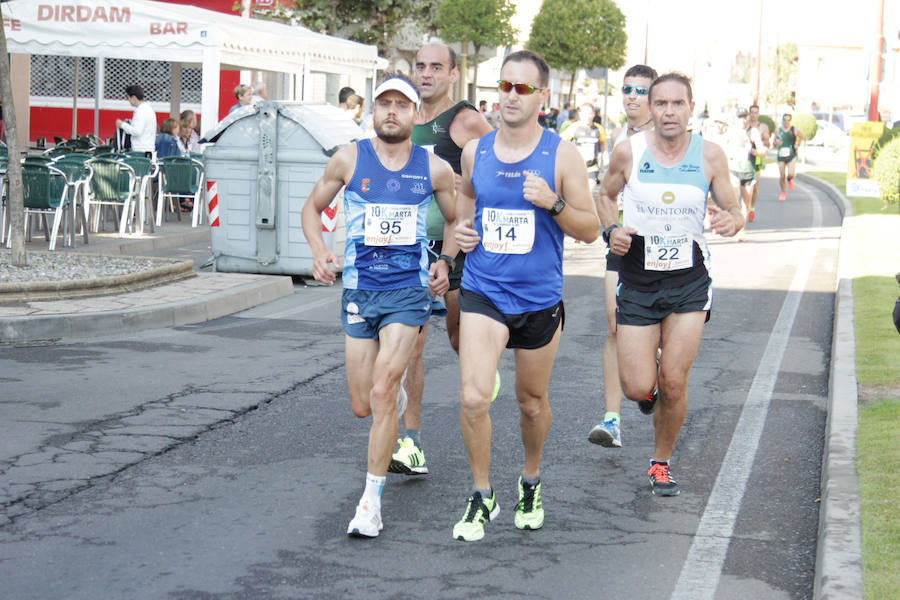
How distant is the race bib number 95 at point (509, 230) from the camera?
524 cm

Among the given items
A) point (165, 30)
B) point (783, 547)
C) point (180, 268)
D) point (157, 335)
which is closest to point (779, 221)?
point (165, 30)

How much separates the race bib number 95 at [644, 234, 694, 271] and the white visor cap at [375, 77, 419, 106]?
49.8 inches

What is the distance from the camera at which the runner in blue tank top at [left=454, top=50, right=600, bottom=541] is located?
5.22m

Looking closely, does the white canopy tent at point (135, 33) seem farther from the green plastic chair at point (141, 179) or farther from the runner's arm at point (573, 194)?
the runner's arm at point (573, 194)

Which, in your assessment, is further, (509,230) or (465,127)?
(465,127)

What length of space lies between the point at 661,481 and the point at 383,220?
69.9 inches

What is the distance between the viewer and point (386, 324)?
5.49 metres

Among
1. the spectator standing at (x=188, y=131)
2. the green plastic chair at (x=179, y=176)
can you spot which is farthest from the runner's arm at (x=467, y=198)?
the spectator standing at (x=188, y=131)

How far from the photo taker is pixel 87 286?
11.0 meters

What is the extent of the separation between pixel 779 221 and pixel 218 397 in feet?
57.4

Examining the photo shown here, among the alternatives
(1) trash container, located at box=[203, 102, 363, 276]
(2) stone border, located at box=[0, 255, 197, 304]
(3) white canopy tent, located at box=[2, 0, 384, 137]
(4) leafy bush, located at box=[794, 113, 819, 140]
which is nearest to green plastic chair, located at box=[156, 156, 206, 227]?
(3) white canopy tent, located at box=[2, 0, 384, 137]

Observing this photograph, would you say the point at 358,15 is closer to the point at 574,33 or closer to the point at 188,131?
the point at 188,131

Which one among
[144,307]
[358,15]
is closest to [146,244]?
[144,307]

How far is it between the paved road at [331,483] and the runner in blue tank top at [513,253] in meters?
0.47
